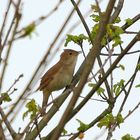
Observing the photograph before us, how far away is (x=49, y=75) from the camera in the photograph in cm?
892

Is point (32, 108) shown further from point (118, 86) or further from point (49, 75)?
point (49, 75)

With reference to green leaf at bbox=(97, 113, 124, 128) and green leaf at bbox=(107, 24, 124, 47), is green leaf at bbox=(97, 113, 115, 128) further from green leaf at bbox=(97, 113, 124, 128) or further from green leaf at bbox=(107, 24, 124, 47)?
green leaf at bbox=(107, 24, 124, 47)

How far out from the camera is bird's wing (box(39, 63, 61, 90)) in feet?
28.5

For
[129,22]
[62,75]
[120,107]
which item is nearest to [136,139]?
[120,107]

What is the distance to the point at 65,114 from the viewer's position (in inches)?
147

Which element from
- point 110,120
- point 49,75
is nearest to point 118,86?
point 110,120

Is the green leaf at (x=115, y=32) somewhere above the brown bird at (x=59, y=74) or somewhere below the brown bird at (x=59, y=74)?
above

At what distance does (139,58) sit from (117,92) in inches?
16.8

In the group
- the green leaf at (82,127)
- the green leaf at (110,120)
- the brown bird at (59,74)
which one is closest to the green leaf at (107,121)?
the green leaf at (110,120)

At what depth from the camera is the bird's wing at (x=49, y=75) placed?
869cm

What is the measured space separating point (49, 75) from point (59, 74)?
20 centimetres

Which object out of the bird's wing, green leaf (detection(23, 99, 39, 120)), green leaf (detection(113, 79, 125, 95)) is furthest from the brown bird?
green leaf (detection(23, 99, 39, 120))

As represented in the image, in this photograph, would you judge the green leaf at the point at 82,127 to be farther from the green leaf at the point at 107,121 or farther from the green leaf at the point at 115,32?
the green leaf at the point at 115,32

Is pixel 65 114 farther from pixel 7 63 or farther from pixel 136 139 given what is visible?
pixel 136 139
